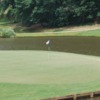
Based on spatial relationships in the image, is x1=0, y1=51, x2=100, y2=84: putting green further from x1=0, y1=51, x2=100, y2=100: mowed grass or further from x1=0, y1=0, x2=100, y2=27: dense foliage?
x1=0, y1=0, x2=100, y2=27: dense foliage

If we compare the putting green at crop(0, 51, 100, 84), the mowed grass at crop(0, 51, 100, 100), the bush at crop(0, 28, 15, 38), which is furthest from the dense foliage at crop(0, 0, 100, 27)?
the putting green at crop(0, 51, 100, 84)

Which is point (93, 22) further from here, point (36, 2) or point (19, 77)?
point (19, 77)

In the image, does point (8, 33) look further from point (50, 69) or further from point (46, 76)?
point (46, 76)

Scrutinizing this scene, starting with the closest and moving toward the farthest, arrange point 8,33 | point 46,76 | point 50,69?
point 46,76 < point 50,69 < point 8,33

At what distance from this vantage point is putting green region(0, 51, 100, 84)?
975 inches

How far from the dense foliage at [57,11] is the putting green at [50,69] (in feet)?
120

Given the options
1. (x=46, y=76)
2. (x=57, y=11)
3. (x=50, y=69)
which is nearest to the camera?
(x=46, y=76)

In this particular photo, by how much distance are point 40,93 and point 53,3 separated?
56.1m

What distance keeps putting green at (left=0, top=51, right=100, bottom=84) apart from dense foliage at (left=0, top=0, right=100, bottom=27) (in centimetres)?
3654

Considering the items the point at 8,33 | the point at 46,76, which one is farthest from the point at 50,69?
the point at 8,33

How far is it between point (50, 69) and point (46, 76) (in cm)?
281

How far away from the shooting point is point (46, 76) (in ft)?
85.1

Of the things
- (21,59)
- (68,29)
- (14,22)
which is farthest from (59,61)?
(14,22)

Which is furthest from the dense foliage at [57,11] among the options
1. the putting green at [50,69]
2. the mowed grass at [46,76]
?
the putting green at [50,69]
